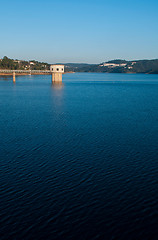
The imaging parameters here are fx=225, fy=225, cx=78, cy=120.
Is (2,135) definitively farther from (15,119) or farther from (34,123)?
(15,119)

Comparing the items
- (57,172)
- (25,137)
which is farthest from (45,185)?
(25,137)

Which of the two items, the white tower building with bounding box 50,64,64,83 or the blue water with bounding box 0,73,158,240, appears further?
the white tower building with bounding box 50,64,64,83

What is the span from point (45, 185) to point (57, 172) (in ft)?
8.14

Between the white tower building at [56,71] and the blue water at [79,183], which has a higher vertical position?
the white tower building at [56,71]

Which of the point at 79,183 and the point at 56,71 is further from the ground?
the point at 56,71

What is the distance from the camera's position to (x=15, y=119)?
4400cm

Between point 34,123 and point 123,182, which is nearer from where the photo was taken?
point 123,182

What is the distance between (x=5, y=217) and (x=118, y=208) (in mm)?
7723

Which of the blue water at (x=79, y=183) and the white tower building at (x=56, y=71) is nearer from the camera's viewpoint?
the blue water at (x=79, y=183)

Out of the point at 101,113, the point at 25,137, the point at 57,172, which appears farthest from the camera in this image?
the point at 101,113

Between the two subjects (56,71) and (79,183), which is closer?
(79,183)

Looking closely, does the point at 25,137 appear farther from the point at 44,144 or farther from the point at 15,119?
the point at 15,119

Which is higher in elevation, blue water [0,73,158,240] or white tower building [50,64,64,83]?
white tower building [50,64,64,83]

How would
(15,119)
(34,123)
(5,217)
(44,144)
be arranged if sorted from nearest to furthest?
(5,217) < (44,144) < (34,123) < (15,119)
